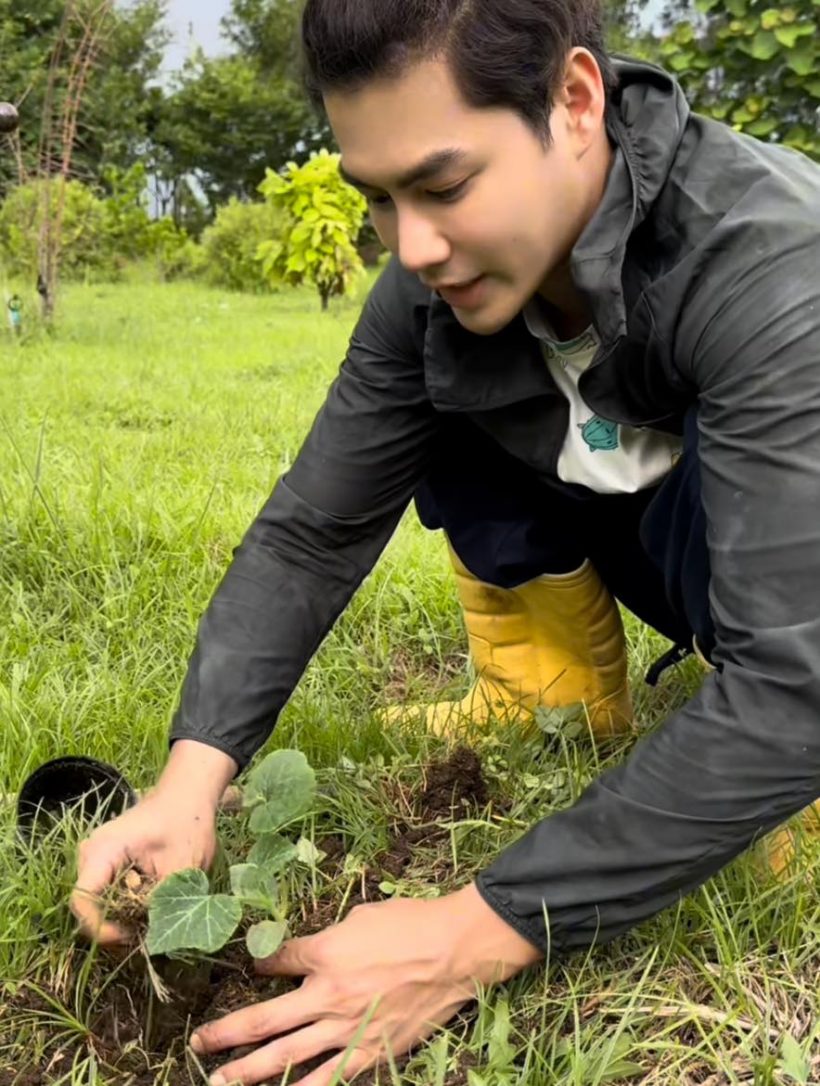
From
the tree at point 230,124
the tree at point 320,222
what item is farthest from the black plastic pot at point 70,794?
the tree at point 230,124

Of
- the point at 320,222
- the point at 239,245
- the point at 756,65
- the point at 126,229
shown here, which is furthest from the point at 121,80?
the point at 756,65

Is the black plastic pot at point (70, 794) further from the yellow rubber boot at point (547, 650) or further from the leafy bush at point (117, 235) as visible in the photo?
the leafy bush at point (117, 235)

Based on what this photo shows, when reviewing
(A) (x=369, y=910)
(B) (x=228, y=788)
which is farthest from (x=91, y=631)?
(A) (x=369, y=910)

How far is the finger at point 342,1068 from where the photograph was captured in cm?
111

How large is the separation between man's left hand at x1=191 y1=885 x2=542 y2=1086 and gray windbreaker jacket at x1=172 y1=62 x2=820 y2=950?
5cm

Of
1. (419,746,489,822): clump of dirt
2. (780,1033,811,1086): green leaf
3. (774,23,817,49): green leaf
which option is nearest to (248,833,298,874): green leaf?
(419,746,489,822): clump of dirt

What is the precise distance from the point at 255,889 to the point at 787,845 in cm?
72

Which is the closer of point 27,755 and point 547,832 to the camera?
point 547,832

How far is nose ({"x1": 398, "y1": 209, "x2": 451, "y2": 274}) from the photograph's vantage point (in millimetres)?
1220

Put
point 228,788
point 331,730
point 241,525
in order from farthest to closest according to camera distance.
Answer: point 241,525, point 331,730, point 228,788

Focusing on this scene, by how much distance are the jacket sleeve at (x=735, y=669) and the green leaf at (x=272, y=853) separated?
0.73ft

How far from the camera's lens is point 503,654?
1.98 meters

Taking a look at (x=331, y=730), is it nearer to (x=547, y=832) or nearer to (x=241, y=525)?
(x=547, y=832)

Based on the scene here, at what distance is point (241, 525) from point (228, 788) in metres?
1.09
